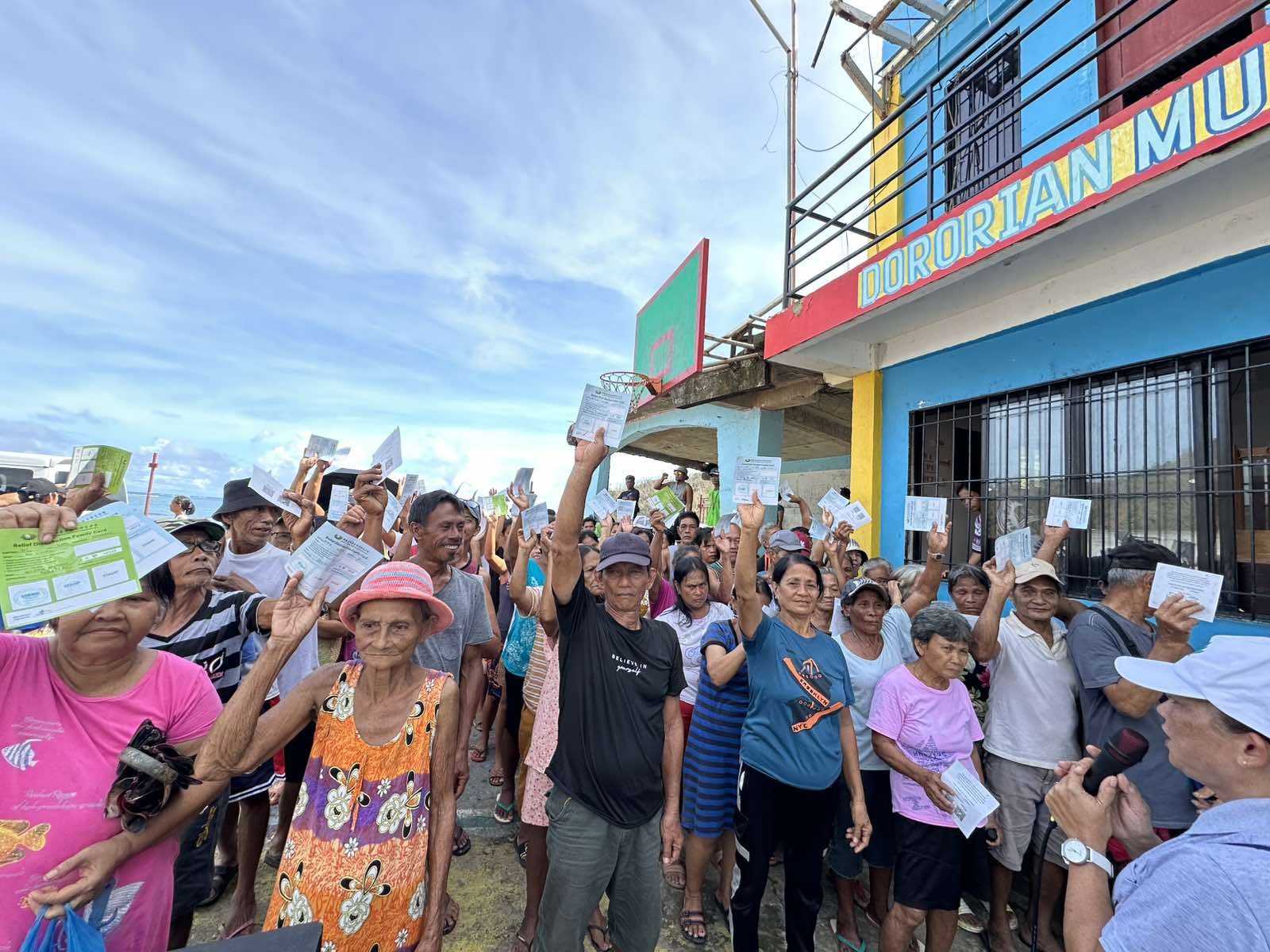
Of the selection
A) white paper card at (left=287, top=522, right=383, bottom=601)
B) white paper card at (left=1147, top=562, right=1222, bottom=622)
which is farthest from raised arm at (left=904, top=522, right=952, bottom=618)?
white paper card at (left=287, top=522, right=383, bottom=601)

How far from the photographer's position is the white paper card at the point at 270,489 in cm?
284

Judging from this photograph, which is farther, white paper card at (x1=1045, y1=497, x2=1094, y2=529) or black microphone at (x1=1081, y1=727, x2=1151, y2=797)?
white paper card at (x1=1045, y1=497, x2=1094, y2=529)

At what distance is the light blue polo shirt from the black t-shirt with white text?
141 centimetres

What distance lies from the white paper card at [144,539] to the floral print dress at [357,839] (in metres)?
0.63

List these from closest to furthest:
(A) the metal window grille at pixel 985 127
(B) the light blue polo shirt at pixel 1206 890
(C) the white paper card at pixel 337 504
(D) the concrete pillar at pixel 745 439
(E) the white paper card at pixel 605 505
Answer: (B) the light blue polo shirt at pixel 1206 890 < (C) the white paper card at pixel 337 504 < (E) the white paper card at pixel 605 505 < (A) the metal window grille at pixel 985 127 < (D) the concrete pillar at pixel 745 439

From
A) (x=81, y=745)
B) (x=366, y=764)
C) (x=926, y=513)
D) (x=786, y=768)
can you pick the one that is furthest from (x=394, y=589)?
(x=926, y=513)

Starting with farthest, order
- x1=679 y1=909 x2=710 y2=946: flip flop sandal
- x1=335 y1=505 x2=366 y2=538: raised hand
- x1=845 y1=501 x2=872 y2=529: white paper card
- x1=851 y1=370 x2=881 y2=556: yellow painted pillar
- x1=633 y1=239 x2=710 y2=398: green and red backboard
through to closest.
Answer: x1=633 y1=239 x2=710 y2=398: green and red backboard → x1=851 y1=370 x2=881 y2=556: yellow painted pillar → x1=845 y1=501 x2=872 y2=529: white paper card → x1=335 y1=505 x2=366 y2=538: raised hand → x1=679 y1=909 x2=710 y2=946: flip flop sandal

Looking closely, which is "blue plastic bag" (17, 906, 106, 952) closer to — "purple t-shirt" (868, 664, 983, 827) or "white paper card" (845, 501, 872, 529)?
"purple t-shirt" (868, 664, 983, 827)

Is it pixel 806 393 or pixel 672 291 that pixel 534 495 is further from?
pixel 672 291

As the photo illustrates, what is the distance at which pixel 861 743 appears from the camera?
112 inches

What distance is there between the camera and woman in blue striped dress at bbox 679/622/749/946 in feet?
9.09

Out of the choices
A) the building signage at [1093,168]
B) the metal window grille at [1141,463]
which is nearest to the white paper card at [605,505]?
the building signage at [1093,168]

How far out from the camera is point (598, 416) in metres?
2.28

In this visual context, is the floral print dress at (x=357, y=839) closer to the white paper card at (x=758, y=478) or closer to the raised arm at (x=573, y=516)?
the raised arm at (x=573, y=516)
